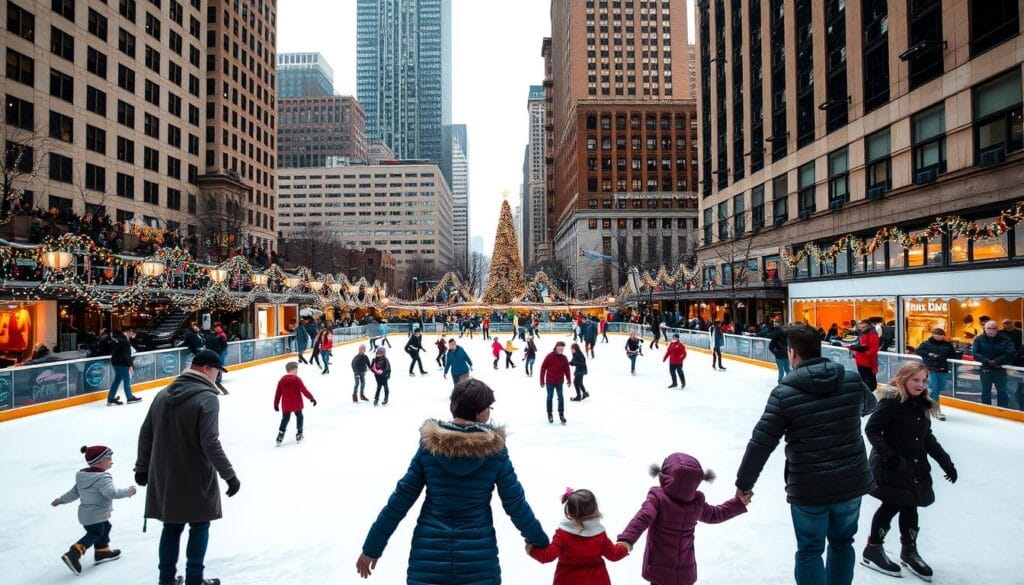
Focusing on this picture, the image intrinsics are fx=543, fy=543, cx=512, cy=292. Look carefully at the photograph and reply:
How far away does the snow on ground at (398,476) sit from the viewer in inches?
176

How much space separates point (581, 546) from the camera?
2.69 m

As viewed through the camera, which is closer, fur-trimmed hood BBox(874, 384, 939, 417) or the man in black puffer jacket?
the man in black puffer jacket

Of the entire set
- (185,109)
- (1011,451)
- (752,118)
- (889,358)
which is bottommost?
(1011,451)

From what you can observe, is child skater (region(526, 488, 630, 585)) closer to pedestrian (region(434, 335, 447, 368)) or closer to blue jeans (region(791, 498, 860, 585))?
blue jeans (region(791, 498, 860, 585))

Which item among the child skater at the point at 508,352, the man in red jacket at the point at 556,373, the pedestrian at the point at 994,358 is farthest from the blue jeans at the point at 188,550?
the child skater at the point at 508,352

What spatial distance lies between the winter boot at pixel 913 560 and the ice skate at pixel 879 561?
0.35 feet

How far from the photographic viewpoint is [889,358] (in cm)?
1220

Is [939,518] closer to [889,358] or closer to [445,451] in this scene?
[445,451]

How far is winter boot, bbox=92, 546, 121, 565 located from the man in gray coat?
133 centimetres

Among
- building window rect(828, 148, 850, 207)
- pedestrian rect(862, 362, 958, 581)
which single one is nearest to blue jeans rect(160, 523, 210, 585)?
pedestrian rect(862, 362, 958, 581)

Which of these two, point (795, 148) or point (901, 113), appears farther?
point (795, 148)

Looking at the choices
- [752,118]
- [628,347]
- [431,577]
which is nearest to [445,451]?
[431,577]

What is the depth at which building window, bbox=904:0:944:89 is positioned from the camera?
20.1 m

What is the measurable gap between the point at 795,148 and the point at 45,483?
3323 cm
